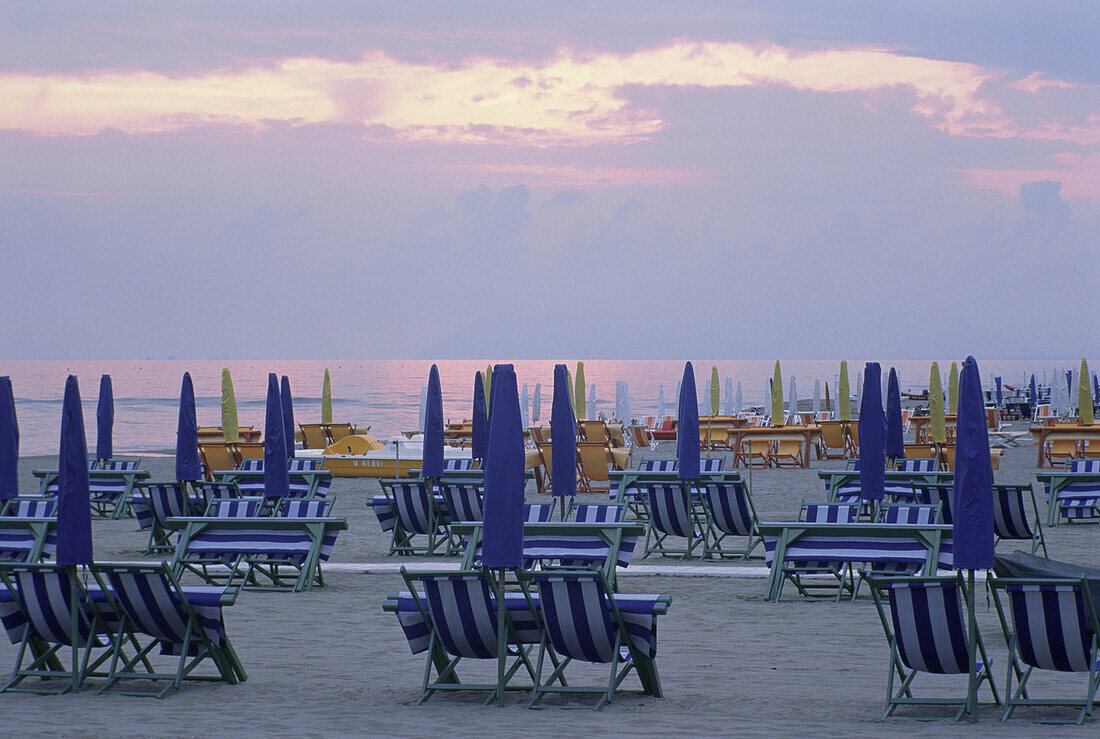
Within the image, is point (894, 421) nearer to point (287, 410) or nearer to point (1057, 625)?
point (287, 410)

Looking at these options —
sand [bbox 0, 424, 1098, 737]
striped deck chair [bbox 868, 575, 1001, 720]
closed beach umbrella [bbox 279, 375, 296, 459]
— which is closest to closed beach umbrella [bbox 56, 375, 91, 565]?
sand [bbox 0, 424, 1098, 737]

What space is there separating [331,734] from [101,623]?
5.43 ft

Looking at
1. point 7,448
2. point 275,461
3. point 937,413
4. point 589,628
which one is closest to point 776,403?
point 937,413

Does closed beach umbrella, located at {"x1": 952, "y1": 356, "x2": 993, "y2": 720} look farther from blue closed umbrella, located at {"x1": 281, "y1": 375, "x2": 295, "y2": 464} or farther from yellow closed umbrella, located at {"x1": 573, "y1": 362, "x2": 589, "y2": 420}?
yellow closed umbrella, located at {"x1": 573, "y1": 362, "x2": 589, "y2": 420}

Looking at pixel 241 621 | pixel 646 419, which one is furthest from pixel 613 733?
pixel 646 419

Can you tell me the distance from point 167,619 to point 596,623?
1979mm

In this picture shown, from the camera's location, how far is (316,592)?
30.5 feet

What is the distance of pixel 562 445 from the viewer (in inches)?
377

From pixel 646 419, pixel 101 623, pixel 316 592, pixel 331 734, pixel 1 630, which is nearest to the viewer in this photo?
pixel 331 734

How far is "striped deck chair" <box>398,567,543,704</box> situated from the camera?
5.74 meters

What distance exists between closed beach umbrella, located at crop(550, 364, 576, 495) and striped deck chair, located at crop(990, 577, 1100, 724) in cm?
447

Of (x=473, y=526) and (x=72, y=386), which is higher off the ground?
(x=72, y=386)

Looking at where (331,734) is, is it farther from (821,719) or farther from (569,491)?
(569,491)

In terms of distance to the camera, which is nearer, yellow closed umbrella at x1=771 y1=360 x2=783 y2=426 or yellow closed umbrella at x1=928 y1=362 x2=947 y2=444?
yellow closed umbrella at x1=928 y1=362 x2=947 y2=444
